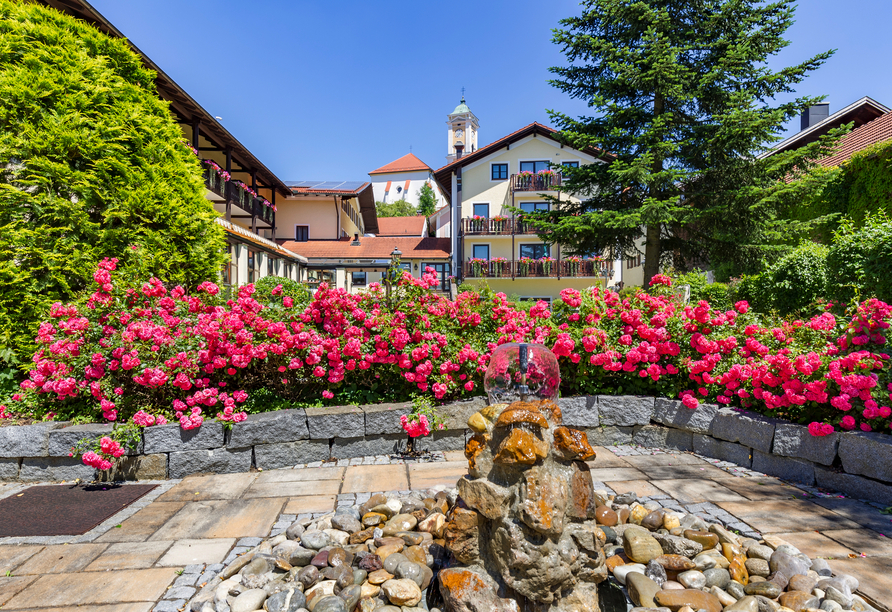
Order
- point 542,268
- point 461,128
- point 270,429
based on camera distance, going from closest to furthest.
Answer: point 270,429 < point 542,268 < point 461,128

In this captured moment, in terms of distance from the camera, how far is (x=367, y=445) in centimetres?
421

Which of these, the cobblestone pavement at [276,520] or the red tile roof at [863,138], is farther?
the red tile roof at [863,138]

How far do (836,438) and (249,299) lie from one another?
490 cm

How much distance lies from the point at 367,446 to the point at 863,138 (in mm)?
17339

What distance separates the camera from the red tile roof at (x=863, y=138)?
42.9 feet

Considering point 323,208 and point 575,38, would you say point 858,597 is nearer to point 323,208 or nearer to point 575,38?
point 575,38

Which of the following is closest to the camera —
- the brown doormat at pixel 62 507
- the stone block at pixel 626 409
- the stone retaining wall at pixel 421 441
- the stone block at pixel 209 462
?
Answer: the brown doormat at pixel 62 507

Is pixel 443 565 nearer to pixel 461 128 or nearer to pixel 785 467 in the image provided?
pixel 785 467

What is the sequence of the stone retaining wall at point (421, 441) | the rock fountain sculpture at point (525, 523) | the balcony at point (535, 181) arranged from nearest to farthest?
the rock fountain sculpture at point (525, 523) → the stone retaining wall at point (421, 441) → the balcony at point (535, 181)

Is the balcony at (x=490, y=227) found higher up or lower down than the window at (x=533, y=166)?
lower down

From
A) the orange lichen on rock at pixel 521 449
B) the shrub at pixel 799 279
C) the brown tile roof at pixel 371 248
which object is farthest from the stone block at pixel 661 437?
the brown tile roof at pixel 371 248

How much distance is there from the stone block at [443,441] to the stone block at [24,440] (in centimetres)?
294

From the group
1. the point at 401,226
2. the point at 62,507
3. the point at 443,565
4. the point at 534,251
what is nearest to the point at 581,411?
the point at 443,565

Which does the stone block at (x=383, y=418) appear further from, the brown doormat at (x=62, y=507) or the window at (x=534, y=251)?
the window at (x=534, y=251)
